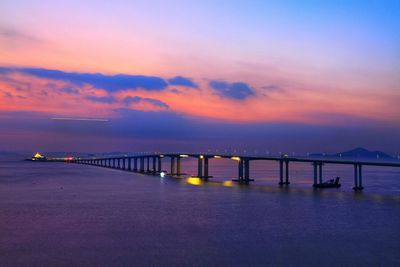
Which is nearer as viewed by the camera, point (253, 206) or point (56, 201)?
point (253, 206)

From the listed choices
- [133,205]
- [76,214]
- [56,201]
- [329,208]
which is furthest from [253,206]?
[56,201]

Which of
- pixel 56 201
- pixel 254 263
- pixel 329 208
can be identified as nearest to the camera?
pixel 254 263

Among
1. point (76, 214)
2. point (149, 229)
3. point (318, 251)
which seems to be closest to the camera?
point (318, 251)

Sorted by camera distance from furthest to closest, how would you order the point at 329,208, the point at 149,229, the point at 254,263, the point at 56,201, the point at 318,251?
1. the point at 56,201
2. the point at 329,208
3. the point at 149,229
4. the point at 318,251
5. the point at 254,263

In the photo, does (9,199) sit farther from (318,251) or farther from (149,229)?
(318,251)

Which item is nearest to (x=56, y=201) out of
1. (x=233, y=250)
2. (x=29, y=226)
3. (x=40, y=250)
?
(x=29, y=226)

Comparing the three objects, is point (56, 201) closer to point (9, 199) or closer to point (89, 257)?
point (9, 199)

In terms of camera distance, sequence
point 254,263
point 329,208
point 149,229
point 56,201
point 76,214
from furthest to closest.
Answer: point 56,201 < point 329,208 < point 76,214 < point 149,229 < point 254,263

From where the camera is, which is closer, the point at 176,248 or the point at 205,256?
the point at 205,256

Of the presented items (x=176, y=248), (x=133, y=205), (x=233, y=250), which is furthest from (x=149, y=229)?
(x=133, y=205)
